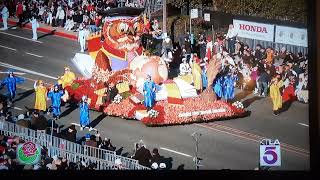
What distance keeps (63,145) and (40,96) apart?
511 millimetres

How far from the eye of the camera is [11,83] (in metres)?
5.50

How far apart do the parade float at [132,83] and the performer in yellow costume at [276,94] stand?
0.99 feet

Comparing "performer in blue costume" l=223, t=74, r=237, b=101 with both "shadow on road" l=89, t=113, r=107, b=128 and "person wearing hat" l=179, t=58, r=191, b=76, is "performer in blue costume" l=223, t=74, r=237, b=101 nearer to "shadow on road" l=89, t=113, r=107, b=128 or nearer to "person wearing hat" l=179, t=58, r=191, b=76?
"person wearing hat" l=179, t=58, r=191, b=76

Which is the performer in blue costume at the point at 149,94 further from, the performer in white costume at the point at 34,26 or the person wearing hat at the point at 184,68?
the performer in white costume at the point at 34,26

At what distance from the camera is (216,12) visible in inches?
224

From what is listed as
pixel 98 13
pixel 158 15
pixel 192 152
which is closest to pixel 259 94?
pixel 192 152

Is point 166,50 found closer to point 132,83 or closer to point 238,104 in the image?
point 132,83

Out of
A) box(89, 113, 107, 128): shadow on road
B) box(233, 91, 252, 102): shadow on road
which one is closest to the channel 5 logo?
box(233, 91, 252, 102): shadow on road

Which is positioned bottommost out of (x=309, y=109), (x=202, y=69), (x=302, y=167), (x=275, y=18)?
(x=302, y=167)

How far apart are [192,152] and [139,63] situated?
Answer: 98cm

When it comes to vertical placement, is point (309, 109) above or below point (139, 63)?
below

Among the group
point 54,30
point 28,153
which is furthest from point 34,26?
point 28,153

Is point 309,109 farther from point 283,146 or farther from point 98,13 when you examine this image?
point 98,13

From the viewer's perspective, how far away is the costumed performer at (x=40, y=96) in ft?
18.0
